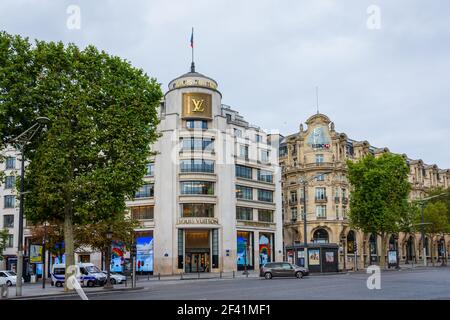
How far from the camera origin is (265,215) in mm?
71312

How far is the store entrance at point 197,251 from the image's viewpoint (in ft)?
208

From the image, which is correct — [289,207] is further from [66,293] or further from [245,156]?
[66,293]

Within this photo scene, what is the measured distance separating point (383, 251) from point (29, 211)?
4411 centimetres

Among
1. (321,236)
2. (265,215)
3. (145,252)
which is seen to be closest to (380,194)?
(265,215)

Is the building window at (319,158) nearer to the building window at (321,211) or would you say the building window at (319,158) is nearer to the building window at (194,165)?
the building window at (321,211)

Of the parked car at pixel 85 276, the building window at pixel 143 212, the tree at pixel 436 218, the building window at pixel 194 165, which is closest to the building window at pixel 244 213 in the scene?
the building window at pixel 194 165

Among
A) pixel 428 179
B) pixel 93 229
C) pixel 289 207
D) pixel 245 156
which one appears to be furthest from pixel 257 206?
pixel 428 179

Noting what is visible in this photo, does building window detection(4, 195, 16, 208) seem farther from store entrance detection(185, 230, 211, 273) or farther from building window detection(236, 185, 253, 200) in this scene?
building window detection(236, 185, 253, 200)

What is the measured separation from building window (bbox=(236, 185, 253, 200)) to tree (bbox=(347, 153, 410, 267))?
13.8 meters

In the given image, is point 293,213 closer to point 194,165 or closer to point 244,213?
point 244,213

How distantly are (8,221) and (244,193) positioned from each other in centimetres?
3328

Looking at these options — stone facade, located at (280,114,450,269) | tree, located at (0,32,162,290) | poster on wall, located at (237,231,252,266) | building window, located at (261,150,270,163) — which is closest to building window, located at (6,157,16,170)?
poster on wall, located at (237,231,252,266)

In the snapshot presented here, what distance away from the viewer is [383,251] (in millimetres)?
61375

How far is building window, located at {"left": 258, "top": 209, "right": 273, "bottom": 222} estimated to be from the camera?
70.4 metres
